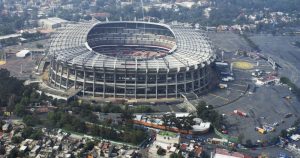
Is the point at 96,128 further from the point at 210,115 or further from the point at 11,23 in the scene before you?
the point at 11,23

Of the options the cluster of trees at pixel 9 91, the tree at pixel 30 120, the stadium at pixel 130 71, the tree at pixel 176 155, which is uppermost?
the stadium at pixel 130 71

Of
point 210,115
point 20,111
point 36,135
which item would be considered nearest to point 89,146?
point 36,135

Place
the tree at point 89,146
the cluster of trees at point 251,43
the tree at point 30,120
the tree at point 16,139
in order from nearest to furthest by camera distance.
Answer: the tree at point 89,146, the tree at point 16,139, the tree at point 30,120, the cluster of trees at point 251,43

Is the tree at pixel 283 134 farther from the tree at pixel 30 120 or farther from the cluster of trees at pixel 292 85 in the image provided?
the tree at pixel 30 120

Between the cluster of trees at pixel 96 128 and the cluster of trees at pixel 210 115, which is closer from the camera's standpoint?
the cluster of trees at pixel 96 128

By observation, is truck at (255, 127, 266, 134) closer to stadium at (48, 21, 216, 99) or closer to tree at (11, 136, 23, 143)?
stadium at (48, 21, 216, 99)

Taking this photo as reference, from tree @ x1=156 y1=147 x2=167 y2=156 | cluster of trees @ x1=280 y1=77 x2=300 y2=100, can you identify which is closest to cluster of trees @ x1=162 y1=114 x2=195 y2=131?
tree @ x1=156 y1=147 x2=167 y2=156

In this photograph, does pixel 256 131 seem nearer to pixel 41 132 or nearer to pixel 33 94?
pixel 41 132

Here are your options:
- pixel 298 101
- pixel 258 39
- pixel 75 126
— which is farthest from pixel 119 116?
pixel 258 39

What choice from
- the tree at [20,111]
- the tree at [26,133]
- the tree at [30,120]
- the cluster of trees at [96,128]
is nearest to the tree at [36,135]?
the tree at [26,133]
